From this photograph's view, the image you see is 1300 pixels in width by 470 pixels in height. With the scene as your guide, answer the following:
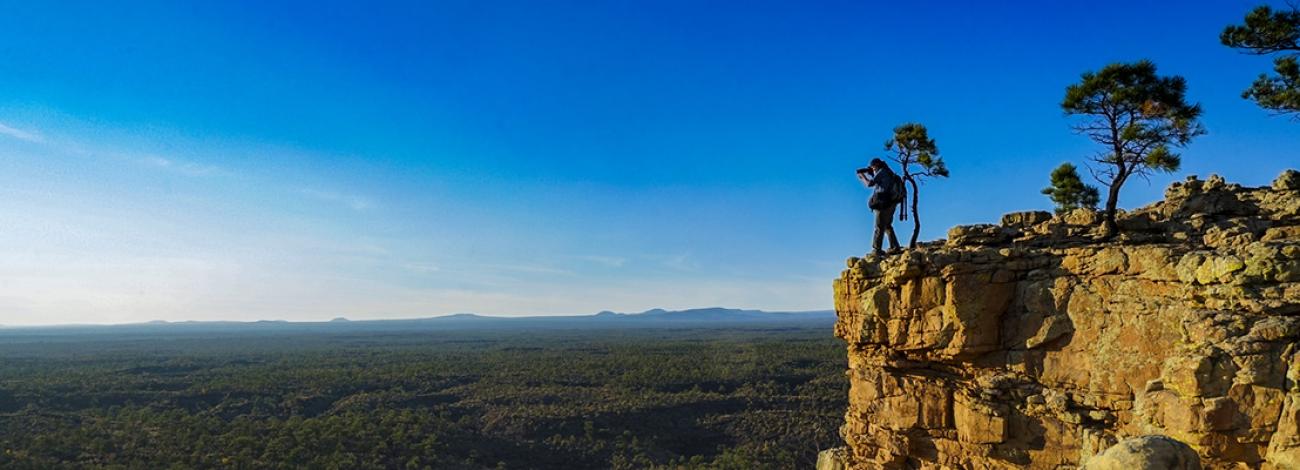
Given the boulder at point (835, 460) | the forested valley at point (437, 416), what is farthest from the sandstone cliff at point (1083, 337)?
the forested valley at point (437, 416)

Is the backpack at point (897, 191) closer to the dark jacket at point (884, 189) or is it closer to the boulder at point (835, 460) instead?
the dark jacket at point (884, 189)

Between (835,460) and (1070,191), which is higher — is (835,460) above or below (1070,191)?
below

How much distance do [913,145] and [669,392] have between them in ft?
194

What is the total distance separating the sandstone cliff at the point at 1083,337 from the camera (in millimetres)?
9344

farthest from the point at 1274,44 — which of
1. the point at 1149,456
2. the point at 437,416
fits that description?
the point at 437,416

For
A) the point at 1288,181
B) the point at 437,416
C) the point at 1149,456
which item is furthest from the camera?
the point at 437,416

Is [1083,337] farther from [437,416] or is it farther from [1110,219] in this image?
[437,416]

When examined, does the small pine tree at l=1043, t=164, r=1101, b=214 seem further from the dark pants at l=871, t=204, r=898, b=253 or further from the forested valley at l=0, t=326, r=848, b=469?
the forested valley at l=0, t=326, r=848, b=469

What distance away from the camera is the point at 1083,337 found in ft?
39.9

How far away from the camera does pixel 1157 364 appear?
11.0 metres

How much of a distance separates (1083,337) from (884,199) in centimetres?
532

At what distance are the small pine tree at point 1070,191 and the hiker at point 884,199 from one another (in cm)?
736

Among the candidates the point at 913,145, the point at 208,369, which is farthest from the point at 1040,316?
the point at 208,369

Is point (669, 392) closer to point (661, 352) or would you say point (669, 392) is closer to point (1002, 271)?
point (661, 352)
